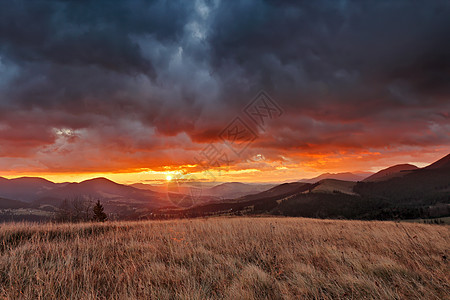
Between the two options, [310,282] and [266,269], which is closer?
[310,282]

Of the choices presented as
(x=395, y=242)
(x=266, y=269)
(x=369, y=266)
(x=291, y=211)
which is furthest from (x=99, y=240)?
(x=291, y=211)

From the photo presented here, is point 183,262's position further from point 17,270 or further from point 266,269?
point 17,270

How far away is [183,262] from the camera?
5.28 metres

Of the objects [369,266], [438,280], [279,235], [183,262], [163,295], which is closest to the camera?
[163,295]

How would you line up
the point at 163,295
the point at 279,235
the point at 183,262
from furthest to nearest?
the point at 279,235
the point at 183,262
the point at 163,295

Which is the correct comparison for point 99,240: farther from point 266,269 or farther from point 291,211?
point 291,211

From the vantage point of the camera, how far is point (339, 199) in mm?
149500

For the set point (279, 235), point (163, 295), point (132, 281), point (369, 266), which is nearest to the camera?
point (163, 295)

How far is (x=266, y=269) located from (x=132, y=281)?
8.85 ft

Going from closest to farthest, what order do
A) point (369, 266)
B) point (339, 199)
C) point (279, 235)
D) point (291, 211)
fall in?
point (369, 266), point (279, 235), point (291, 211), point (339, 199)

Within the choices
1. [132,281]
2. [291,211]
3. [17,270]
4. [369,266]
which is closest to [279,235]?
[369,266]

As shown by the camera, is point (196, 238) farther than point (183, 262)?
Yes

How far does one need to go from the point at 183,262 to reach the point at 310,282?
2.90 meters

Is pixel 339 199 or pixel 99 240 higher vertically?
pixel 99 240
